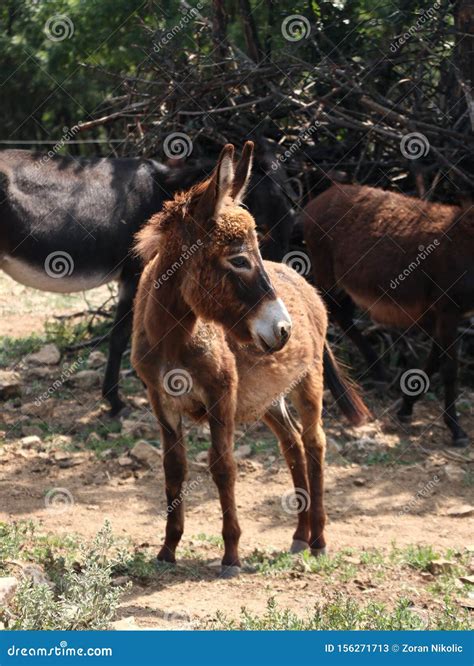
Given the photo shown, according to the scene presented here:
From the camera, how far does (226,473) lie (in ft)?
17.0

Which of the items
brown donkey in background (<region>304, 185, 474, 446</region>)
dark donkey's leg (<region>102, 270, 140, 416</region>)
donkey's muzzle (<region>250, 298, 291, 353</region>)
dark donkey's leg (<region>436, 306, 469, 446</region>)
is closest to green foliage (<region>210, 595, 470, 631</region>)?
donkey's muzzle (<region>250, 298, 291, 353</region>)

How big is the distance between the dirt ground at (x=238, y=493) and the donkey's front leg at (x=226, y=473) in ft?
0.39

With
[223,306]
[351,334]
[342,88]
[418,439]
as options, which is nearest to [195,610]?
[223,306]

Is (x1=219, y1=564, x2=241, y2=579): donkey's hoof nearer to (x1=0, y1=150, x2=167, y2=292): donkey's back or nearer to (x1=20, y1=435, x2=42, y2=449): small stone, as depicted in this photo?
(x1=20, y1=435, x2=42, y2=449): small stone

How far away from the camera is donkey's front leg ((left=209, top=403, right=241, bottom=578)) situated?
5.09m

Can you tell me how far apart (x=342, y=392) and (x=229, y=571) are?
1713 millimetres

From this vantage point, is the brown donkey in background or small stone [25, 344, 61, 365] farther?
small stone [25, 344, 61, 365]

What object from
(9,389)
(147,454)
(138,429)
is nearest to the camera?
(147,454)

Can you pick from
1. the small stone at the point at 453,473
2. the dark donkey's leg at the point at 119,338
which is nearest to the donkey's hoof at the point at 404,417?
the small stone at the point at 453,473

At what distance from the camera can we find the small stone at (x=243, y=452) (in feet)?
24.1

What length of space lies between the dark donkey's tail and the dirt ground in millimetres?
614

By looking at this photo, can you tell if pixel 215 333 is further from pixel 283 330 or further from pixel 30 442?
pixel 30 442

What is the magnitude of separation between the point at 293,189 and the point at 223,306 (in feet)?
15.2

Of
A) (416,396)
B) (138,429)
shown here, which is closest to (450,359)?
(416,396)
